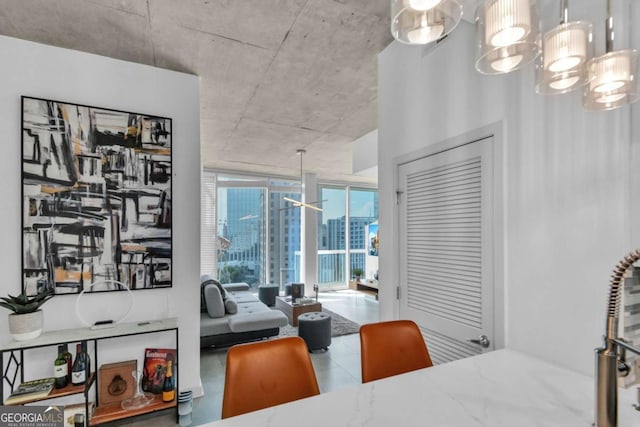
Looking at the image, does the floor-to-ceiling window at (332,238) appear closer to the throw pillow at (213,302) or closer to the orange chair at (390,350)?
the throw pillow at (213,302)

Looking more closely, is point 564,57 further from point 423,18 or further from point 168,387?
point 168,387

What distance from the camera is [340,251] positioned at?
8.13m

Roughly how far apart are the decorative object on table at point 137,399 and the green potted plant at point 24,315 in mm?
748

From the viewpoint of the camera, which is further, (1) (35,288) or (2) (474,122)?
(1) (35,288)

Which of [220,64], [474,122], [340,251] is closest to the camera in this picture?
[474,122]

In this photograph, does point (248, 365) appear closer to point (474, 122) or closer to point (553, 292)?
point (553, 292)

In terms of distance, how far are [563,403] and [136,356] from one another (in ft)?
9.32

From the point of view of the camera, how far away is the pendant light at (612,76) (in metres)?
1.00

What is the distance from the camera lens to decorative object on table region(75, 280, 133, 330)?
2311mm

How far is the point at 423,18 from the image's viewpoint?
3.11 feet

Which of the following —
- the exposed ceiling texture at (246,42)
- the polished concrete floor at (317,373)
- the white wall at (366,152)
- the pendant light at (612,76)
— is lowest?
the polished concrete floor at (317,373)

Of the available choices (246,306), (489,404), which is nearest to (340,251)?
(246,306)

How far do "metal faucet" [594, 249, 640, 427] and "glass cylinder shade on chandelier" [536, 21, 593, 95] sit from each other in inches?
24.3

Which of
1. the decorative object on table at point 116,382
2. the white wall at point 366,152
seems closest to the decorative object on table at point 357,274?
the white wall at point 366,152
